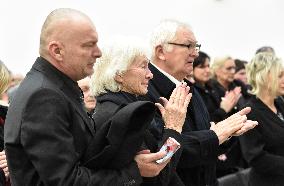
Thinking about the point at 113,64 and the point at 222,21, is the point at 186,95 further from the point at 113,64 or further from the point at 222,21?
the point at 222,21

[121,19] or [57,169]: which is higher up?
[57,169]

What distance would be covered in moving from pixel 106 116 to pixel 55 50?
1.07 feet

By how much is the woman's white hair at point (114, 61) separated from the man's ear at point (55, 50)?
1.13ft

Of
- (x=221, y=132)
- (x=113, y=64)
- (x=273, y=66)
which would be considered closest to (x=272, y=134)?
(x=273, y=66)

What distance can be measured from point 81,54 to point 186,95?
1.89ft

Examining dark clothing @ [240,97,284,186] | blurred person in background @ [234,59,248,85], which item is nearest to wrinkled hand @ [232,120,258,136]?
dark clothing @ [240,97,284,186]

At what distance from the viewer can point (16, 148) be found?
1.79m

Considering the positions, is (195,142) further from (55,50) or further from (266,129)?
(266,129)

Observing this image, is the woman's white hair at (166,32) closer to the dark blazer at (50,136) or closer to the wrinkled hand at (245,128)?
the wrinkled hand at (245,128)

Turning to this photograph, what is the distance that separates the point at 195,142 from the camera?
2.42 metres

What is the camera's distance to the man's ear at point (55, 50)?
6.11 feet

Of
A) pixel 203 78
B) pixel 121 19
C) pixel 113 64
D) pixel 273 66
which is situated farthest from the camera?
pixel 121 19

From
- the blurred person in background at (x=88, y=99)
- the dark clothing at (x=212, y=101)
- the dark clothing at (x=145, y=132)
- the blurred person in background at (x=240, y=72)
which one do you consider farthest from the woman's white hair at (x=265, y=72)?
the blurred person in background at (x=240, y=72)

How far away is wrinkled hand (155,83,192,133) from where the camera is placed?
7.23ft
